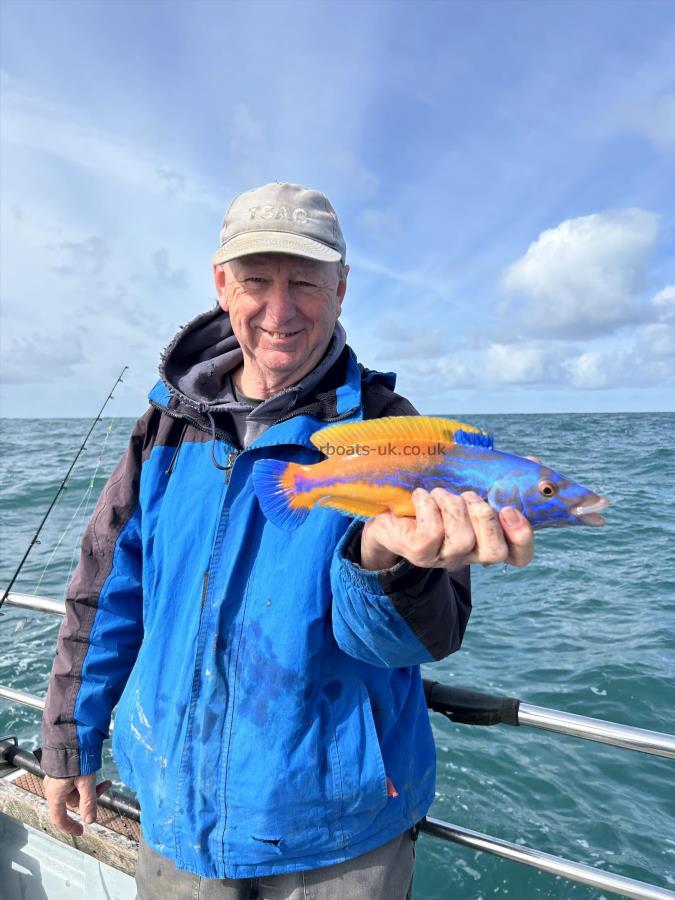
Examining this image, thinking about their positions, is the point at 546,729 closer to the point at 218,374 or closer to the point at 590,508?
the point at 590,508

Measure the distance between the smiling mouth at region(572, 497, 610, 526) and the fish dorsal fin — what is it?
1.21 feet

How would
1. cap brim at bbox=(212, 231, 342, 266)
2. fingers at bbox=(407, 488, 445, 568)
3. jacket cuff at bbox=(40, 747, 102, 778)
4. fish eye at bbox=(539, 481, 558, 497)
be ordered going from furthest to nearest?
1. jacket cuff at bbox=(40, 747, 102, 778)
2. cap brim at bbox=(212, 231, 342, 266)
3. fish eye at bbox=(539, 481, 558, 497)
4. fingers at bbox=(407, 488, 445, 568)

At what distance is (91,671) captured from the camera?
2.59 meters

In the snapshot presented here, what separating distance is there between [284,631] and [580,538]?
1532 centimetres

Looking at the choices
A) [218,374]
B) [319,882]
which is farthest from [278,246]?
[319,882]

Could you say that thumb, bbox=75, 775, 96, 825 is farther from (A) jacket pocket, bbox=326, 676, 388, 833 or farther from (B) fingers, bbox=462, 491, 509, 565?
(B) fingers, bbox=462, 491, 509, 565

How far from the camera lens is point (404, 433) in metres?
2.12

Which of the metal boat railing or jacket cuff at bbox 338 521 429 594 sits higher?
jacket cuff at bbox 338 521 429 594

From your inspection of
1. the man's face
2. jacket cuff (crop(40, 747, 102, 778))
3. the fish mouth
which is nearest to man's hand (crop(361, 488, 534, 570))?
the fish mouth

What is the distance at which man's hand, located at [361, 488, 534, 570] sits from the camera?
169 centimetres

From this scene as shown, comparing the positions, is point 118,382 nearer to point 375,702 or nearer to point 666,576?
point 375,702

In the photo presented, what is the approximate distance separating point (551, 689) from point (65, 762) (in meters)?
6.87

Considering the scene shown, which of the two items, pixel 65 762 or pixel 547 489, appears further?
pixel 65 762

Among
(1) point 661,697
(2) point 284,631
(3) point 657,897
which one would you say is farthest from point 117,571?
(1) point 661,697
